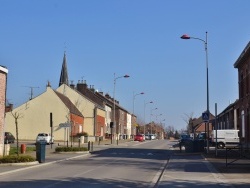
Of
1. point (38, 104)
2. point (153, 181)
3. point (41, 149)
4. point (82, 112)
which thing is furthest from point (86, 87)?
point (153, 181)

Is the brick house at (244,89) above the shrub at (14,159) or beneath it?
above

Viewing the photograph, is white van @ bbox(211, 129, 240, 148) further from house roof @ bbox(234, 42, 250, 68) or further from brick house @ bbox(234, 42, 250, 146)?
house roof @ bbox(234, 42, 250, 68)

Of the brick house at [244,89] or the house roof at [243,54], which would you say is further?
the brick house at [244,89]

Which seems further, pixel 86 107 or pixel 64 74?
pixel 64 74

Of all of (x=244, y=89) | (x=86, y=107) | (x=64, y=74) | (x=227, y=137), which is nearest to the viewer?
(x=244, y=89)

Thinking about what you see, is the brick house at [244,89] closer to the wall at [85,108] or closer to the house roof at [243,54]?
the house roof at [243,54]

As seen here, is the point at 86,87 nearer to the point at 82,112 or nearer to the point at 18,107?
the point at 82,112

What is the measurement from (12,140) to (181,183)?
152 feet

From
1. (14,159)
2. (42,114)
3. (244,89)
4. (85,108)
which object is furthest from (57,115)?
(14,159)

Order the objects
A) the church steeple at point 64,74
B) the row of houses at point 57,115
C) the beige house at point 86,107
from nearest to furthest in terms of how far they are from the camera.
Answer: the row of houses at point 57,115, the beige house at point 86,107, the church steeple at point 64,74

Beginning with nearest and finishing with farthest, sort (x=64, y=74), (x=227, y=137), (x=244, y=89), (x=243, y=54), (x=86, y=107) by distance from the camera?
(x=243, y=54) → (x=244, y=89) → (x=227, y=137) → (x=86, y=107) → (x=64, y=74)

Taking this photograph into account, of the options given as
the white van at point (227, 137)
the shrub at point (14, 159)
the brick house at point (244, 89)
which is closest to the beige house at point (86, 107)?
the white van at point (227, 137)

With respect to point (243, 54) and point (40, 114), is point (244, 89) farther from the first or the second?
point (40, 114)

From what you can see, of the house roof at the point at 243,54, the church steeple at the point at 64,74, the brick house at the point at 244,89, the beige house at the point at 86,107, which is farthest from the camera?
the church steeple at the point at 64,74
